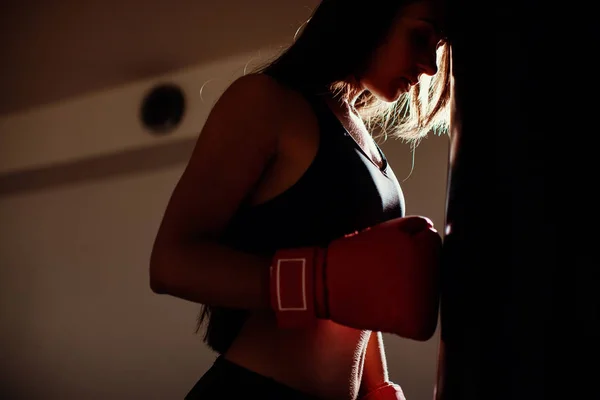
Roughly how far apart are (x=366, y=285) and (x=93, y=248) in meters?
1.86

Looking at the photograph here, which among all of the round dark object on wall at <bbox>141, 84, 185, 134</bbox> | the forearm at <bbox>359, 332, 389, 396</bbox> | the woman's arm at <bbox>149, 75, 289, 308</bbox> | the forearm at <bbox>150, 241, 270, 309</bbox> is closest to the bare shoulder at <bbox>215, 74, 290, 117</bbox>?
the woman's arm at <bbox>149, 75, 289, 308</bbox>

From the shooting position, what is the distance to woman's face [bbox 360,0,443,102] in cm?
79

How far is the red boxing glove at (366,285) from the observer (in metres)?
0.58

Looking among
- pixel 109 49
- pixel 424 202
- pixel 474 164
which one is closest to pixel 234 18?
pixel 109 49

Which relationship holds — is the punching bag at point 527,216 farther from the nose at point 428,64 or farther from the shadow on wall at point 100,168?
the shadow on wall at point 100,168

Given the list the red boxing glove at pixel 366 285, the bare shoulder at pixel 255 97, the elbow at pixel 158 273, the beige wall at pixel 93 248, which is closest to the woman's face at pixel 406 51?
the bare shoulder at pixel 255 97

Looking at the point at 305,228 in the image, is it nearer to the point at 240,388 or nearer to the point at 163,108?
the point at 240,388

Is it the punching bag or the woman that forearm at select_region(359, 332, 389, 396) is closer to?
the woman

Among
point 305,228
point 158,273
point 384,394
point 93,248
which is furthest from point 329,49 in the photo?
point 93,248

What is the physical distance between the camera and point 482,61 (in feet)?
1.80

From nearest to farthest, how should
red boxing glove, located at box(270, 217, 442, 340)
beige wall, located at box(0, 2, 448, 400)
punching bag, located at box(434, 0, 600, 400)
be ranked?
1. punching bag, located at box(434, 0, 600, 400)
2. red boxing glove, located at box(270, 217, 442, 340)
3. beige wall, located at box(0, 2, 448, 400)

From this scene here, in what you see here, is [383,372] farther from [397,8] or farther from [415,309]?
[397,8]

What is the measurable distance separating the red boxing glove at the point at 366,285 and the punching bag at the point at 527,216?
33 mm

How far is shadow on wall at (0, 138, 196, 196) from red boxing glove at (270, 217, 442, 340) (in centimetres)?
161
